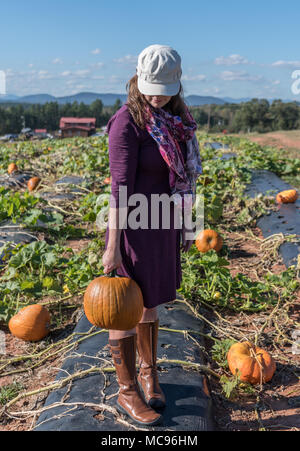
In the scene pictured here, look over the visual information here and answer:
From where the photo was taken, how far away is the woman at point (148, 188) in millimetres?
1982

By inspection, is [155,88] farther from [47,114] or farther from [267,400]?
[47,114]

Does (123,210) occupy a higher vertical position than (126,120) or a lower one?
lower

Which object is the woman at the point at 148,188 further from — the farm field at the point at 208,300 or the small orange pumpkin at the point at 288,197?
the small orange pumpkin at the point at 288,197

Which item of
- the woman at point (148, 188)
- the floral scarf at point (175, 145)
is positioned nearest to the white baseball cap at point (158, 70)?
the woman at point (148, 188)

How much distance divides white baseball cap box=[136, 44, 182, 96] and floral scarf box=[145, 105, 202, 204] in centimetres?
10

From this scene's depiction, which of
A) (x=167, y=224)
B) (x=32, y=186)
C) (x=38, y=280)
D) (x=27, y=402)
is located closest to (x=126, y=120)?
(x=167, y=224)

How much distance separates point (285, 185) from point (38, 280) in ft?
17.3

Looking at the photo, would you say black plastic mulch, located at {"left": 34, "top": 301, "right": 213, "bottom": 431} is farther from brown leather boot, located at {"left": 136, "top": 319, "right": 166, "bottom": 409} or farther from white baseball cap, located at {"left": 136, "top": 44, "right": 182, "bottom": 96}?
white baseball cap, located at {"left": 136, "top": 44, "right": 182, "bottom": 96}

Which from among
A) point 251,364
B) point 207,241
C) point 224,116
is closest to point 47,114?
point 224,116

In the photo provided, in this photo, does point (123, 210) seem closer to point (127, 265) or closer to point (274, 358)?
point (127, 265)

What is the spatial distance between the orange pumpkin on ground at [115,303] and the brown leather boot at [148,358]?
0.67 ft

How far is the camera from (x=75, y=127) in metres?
66.8

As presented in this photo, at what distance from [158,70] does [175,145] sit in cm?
36

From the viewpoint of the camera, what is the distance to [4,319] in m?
3.61
